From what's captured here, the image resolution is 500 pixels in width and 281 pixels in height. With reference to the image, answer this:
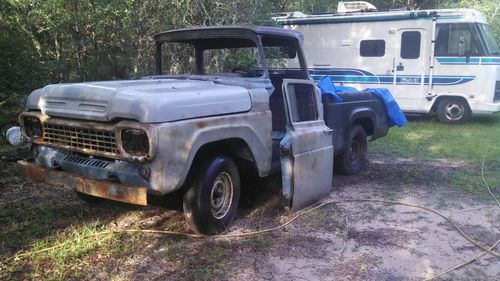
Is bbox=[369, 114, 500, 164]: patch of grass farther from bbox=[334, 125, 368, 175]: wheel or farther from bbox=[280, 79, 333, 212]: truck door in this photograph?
bbox=[280, 79, 333, 212]: truck door

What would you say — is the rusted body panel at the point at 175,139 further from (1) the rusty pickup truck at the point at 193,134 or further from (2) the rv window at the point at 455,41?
(2) the rv window at the point at 455,41

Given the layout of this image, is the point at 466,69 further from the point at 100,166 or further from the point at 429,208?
the point at 100,166

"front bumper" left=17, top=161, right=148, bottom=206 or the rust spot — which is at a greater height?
the rust spot

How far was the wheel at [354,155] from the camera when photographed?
6.84 metres

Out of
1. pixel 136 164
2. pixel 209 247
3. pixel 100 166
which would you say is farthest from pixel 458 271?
pixel 100 166

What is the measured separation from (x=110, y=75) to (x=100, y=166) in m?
7.18

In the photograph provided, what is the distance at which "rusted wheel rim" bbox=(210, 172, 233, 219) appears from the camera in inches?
180

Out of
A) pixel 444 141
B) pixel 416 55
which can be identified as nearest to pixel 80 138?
pixel 444 141

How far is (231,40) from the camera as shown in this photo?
213 inches

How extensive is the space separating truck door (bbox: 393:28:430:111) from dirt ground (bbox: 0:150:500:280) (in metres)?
6.77

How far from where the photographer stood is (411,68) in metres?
12.7

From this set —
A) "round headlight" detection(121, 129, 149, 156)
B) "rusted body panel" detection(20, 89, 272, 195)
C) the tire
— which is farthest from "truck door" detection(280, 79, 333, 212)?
the tire

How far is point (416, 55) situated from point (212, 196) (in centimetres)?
965

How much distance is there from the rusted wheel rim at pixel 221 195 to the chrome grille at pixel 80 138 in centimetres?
106
